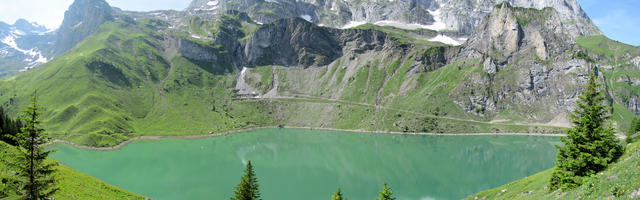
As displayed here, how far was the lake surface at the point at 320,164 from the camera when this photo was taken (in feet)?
222

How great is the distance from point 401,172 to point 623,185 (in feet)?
241

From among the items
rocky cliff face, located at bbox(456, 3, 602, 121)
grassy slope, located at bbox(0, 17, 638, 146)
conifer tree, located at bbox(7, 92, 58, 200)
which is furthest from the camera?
rocky cliff face, located at bbox(456, 3, 602, 121)

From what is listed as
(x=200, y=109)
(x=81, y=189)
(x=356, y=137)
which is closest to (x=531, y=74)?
(x=356, y=137)

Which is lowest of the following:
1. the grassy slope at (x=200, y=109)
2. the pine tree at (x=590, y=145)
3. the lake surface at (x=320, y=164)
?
the lake surface at (x=320, y=164)

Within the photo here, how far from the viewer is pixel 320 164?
94062 mm

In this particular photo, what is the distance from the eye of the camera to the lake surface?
6781 cm

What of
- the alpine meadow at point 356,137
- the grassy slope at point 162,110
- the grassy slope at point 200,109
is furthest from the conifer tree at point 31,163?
the grassy slope at point 200,109

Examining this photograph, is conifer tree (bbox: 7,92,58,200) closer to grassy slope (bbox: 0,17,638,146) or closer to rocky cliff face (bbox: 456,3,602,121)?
grassy slope (bbox: 0,17,638,146)

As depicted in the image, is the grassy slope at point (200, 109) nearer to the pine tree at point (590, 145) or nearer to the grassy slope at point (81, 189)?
the grassy slope at point (81, 189)

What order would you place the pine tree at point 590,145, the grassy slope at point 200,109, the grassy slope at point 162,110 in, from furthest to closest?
the grassy slope at point 200,109, the grassy slope at point 162,110, the pine tree at point 590,145

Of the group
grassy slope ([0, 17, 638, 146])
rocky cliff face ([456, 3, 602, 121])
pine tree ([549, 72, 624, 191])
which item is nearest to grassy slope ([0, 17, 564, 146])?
grassy slope ([0, 17, 638, 146])

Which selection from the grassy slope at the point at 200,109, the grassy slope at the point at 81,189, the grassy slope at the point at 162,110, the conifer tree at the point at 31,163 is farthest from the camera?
the grassy slope at the point at 200,109

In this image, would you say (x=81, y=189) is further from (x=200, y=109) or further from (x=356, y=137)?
(x=200, y=109)

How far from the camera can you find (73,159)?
98.1 meters
